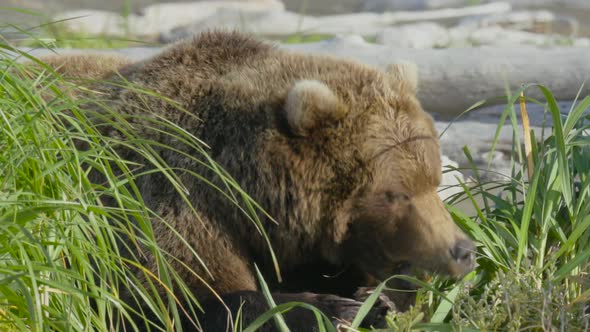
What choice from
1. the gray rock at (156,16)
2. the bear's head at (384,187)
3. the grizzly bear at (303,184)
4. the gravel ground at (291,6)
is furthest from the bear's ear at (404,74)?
the gravel ground at (291,6)

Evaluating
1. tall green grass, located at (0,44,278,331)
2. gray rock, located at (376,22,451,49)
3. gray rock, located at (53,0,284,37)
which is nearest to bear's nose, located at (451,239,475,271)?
tall green grass, located at (0,44,278,331)

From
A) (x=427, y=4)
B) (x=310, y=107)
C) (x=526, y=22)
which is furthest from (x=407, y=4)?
(x=310, y=107)

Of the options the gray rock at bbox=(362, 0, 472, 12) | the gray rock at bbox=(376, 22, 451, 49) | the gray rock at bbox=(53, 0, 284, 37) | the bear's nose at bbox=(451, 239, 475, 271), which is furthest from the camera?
the gray rock at bbox=(362, 0, 472, 12)

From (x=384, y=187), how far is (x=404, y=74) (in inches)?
28.0

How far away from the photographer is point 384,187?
413 cm

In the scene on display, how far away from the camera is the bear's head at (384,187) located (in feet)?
13.5

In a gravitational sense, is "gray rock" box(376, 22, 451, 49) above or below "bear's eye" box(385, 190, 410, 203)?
below

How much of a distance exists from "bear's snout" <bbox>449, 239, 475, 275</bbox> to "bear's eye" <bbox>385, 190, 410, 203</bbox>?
0.30 meters

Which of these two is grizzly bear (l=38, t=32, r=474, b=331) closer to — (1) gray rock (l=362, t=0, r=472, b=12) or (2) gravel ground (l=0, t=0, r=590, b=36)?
(2) gravel ground (l=0, t=0, r=590, b=36)

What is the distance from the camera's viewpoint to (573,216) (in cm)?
432

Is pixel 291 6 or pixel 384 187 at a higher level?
pixel 384 187

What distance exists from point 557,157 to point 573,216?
276 mm

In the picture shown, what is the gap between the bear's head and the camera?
411cm

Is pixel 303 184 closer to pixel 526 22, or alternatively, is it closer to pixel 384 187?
pixel 384 187
